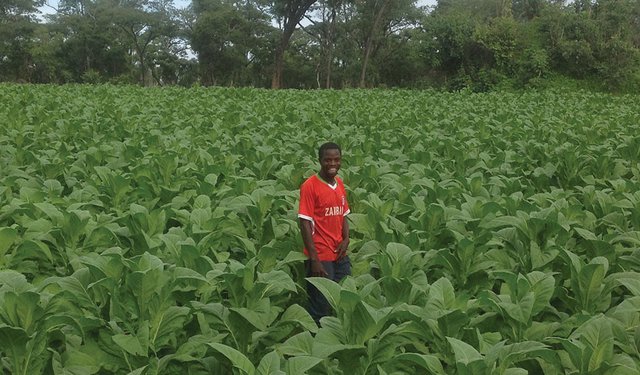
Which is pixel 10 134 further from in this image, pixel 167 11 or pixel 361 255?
Answer: pixel 167 11

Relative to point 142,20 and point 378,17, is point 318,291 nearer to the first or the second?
point 378,17

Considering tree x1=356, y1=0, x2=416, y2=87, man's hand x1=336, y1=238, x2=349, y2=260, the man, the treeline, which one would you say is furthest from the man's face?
tree x1=356, y1=0, x2=416, y2=87

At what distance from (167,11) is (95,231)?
5626cm

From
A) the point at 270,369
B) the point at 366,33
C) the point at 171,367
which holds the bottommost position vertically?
the point at 171,367

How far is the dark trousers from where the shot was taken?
4148 millimetres

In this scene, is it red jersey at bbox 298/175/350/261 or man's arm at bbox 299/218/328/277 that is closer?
man's arm at bbox 299/218/328/277

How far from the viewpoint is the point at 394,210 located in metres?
5.54

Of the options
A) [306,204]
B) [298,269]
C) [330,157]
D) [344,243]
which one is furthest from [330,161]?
[298,269]

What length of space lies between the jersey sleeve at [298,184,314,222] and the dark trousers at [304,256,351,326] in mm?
335

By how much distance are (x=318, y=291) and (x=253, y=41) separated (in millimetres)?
51381

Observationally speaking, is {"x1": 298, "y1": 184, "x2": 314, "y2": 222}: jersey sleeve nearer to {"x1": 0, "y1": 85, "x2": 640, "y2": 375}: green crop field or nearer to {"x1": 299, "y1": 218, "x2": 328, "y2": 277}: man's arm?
{"x1": 299, "y1": 218, "x2": 328, "y2": 277}: man's arm

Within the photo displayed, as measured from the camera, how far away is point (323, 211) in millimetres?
4441

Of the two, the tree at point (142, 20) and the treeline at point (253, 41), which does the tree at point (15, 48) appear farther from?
the tree at point (142, 20)

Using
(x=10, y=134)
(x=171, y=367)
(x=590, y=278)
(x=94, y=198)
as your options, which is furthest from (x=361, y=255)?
(x=10, y=134)
